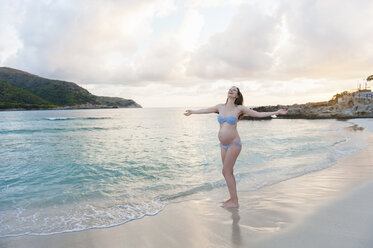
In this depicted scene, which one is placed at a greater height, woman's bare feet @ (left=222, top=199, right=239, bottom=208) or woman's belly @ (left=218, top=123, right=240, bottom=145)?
woman's belly @ (left=218, top=123, right=240, bottom=145)

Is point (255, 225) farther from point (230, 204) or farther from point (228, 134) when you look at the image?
point (228, 134)

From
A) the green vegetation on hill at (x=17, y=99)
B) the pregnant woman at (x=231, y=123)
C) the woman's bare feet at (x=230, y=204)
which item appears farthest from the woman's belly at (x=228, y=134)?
the green vegetation on hill at (x=17, y=99)

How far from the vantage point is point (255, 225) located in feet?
13.2

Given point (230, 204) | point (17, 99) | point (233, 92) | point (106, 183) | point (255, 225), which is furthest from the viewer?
point (17, 99)

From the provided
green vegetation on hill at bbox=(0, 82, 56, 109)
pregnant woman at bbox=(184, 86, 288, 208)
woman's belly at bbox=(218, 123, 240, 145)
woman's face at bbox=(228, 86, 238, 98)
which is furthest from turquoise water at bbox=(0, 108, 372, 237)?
green vegetation on hill at bbox=(0, 82, 56, 109)

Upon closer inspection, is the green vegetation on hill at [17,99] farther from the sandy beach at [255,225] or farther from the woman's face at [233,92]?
the woman's face at [233,92]

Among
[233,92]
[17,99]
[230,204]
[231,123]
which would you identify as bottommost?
[230,204]

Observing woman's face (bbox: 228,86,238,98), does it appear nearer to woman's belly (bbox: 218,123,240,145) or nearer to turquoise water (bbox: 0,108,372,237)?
woman's belly (bbox: 218,123,240,145)

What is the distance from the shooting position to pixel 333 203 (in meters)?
4.75

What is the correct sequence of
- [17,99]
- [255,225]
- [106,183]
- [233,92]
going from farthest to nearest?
[17,99], [106,183], [233,92], [255,225]

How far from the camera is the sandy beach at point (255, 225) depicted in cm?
346

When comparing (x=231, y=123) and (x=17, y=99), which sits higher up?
(x=17, y=99)

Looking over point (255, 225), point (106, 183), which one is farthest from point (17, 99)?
point (255, 225)

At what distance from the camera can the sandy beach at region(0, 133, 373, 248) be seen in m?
3.46
